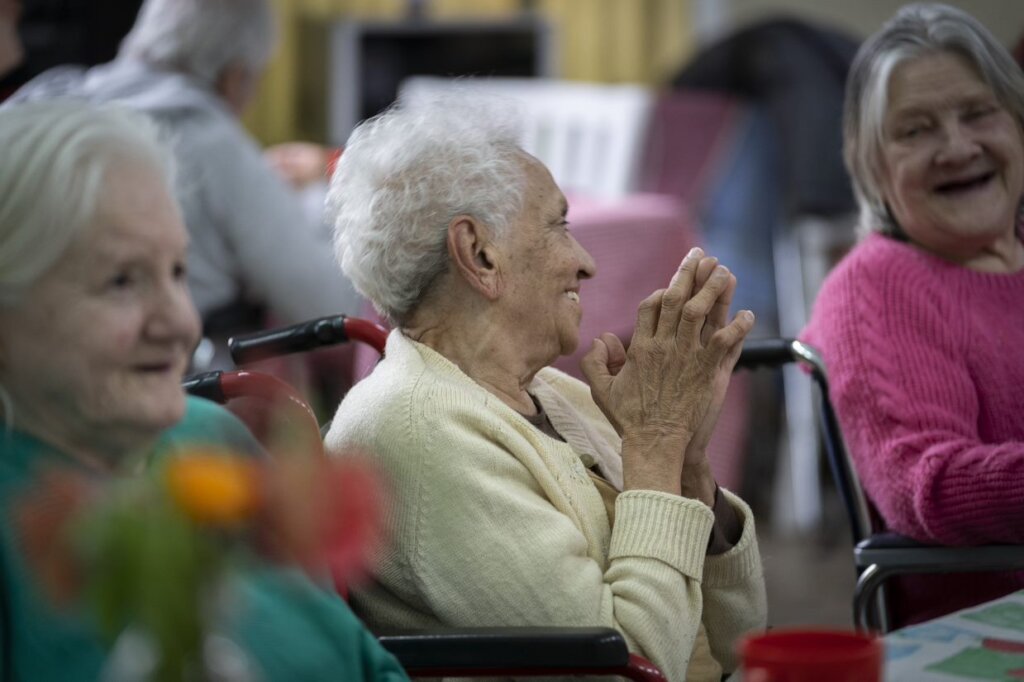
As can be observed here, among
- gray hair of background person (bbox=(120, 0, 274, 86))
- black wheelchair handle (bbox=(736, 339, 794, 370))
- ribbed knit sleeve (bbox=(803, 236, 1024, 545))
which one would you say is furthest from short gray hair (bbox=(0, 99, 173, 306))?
gray hair of background person (bbox=(120, 0, 274, 86))

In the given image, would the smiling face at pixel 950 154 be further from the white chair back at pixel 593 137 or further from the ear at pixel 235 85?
the white chair back at pixel 593 137

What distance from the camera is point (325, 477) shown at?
70cm

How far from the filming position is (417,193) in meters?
1.55

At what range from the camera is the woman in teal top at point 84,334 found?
40.0 inches

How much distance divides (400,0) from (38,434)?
464 cm

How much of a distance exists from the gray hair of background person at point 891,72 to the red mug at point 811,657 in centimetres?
122

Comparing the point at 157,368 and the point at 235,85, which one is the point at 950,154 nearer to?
the point at 157,368

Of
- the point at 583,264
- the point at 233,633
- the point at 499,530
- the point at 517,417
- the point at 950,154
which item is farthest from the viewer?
Result: the point at 950,154

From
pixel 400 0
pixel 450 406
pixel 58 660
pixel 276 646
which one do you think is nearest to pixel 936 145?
pixel 450 406

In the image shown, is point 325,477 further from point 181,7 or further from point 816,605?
point 816,605

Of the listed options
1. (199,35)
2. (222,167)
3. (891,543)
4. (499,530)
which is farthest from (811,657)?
(199,35)

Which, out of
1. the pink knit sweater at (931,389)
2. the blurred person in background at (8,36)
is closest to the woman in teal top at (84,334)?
the pink knit sweater at (931,389)

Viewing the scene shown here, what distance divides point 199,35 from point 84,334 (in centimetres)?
205

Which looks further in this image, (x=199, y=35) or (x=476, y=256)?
(x=199, y=35)
